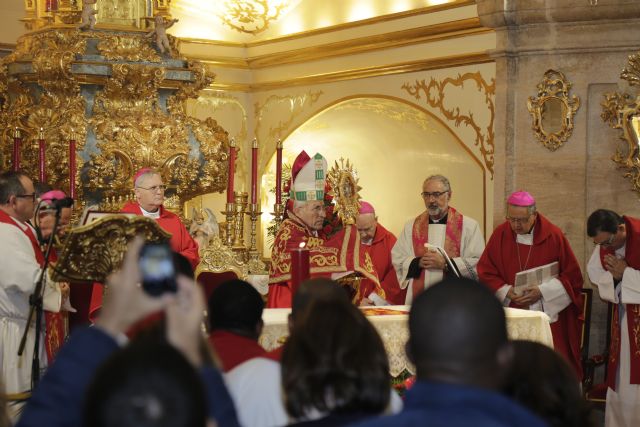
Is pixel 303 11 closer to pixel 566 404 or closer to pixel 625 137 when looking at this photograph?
pixel 625 137

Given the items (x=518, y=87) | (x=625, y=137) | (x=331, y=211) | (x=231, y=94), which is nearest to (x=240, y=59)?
(x=231, y=94)

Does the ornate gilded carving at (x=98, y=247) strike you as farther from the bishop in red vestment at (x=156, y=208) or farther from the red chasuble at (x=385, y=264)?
the red chasuble at (x=385, y=264)

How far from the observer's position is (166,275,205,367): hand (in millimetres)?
2211

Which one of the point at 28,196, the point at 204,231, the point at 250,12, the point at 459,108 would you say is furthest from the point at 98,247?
the point at 250,12

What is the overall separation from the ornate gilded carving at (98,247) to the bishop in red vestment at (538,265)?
345cm

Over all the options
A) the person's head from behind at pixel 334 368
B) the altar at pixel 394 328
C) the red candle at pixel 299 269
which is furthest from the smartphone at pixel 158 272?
the altar at pixel 394 328

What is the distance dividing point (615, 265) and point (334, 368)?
505cm

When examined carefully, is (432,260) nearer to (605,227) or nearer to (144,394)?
(605,227)

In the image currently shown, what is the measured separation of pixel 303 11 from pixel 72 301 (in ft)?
19.0

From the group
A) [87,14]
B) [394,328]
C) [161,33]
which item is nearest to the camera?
[394,328]

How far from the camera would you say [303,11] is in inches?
490

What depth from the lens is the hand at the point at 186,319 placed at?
7.25 feet

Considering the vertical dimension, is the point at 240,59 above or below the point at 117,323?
above

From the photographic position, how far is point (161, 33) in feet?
28.1
